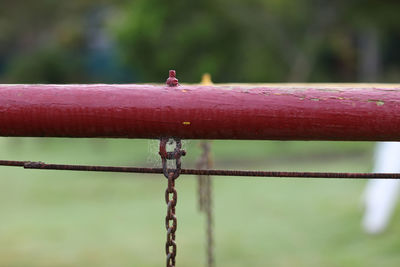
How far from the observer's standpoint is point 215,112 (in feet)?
2.53

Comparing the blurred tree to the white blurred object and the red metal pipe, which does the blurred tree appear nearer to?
the white blurred object

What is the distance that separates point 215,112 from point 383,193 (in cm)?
385

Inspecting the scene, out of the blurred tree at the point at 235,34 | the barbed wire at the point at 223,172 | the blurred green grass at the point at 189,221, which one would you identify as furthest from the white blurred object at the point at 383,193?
the blurred tree at the point at 235,34

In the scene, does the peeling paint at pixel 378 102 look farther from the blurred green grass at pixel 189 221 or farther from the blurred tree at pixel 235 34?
the blurred tree at pixel 235 34

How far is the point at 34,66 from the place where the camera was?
54.5 feet

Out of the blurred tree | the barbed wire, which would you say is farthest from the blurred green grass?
the blurred tree

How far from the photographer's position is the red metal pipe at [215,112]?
767mm

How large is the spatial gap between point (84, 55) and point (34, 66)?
2184mm

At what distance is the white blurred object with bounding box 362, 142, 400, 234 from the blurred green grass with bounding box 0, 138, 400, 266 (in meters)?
0.08

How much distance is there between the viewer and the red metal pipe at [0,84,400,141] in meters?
0.77

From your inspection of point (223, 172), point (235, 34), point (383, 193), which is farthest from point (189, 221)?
point (235, 34)

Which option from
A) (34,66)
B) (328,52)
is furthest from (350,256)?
(34,66)

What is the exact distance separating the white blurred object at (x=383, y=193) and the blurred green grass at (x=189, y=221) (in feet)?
0.28

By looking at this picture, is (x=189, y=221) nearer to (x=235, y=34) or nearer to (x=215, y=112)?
(x=215, y=112)
